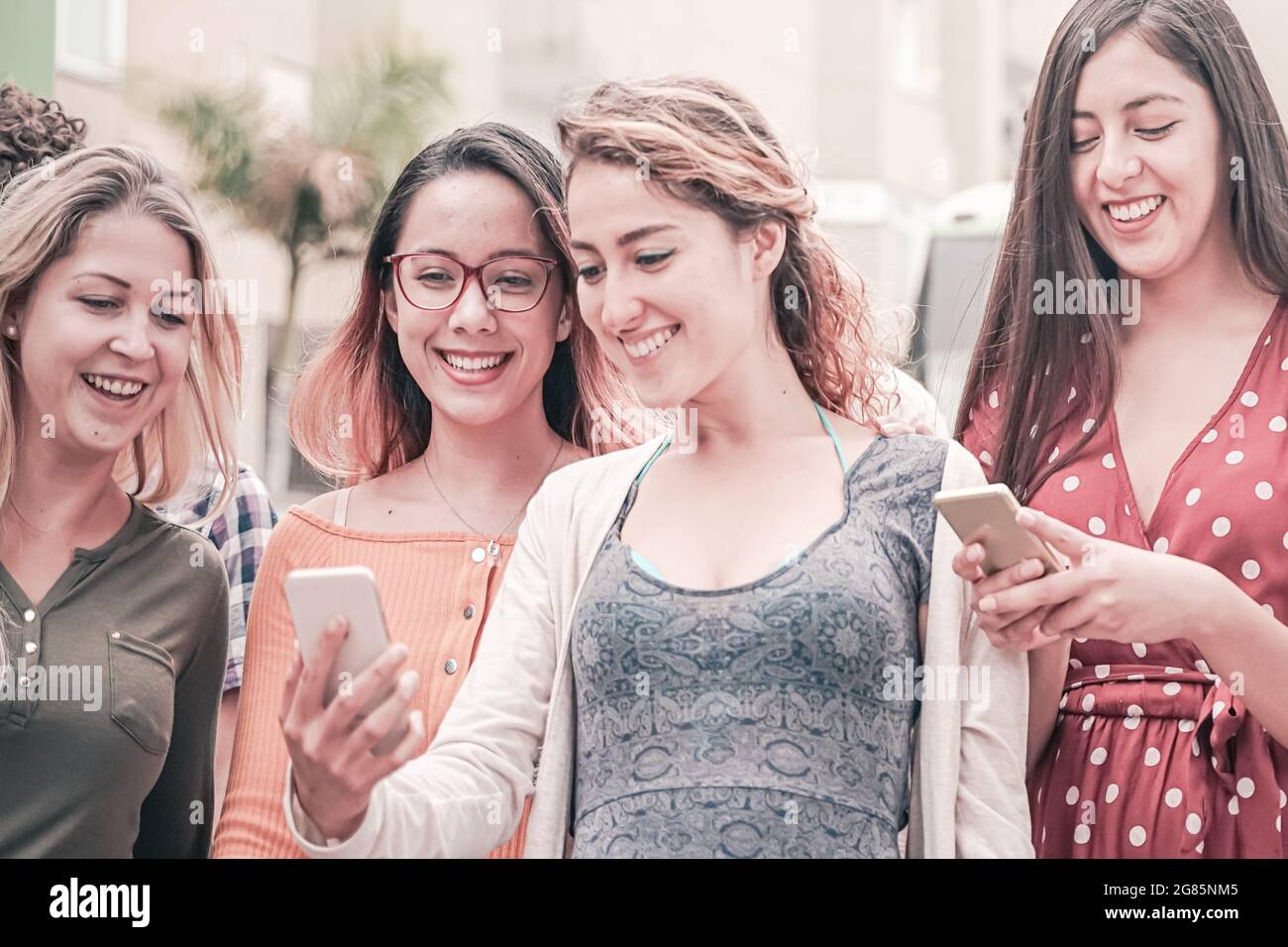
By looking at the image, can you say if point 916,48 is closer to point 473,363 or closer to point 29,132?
point 29,132

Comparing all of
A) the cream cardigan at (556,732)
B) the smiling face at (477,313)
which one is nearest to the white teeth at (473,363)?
the smiling face at (477,313)

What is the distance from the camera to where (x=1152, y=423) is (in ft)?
7.18

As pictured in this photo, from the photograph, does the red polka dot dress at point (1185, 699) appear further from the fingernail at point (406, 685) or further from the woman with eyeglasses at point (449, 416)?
the fingernail at point (406, 685)

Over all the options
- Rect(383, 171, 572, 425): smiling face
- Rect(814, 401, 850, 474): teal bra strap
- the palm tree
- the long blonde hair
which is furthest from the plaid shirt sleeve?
the palm tree

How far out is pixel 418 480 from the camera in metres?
2.54

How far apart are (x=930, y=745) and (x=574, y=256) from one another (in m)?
0.77

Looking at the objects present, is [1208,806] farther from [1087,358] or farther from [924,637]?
[1087,358]

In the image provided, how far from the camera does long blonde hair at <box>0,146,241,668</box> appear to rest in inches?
95.3

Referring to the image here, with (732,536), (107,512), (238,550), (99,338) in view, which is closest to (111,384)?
(99,338)

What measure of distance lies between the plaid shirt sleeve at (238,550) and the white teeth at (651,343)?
3.12ft

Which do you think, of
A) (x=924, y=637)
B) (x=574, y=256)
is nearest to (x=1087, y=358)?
(x=924, y=637)

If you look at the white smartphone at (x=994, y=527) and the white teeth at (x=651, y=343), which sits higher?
the white teeth at (x=651, y=343)

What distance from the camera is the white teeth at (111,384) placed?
2434 mm

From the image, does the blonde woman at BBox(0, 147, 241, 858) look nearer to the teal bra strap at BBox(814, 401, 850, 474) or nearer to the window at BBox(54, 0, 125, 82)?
the teal bra strap at BBox(814, 401, 850, 474)
